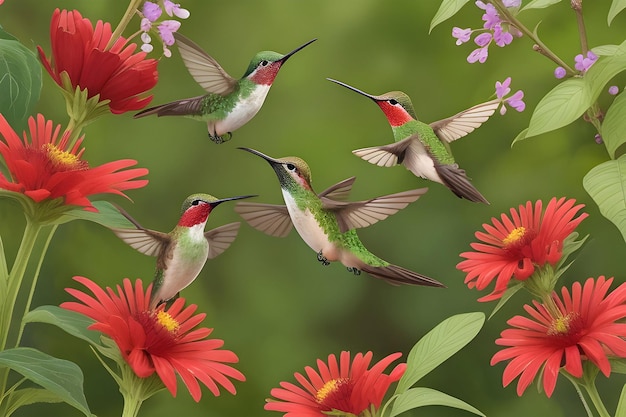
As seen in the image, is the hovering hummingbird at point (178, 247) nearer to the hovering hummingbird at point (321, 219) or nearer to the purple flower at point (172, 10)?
the hovering hummingbird at point (321, 219)

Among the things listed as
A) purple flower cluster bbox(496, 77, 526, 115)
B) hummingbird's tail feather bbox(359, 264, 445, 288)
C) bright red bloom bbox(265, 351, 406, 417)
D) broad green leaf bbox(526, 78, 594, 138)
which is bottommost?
bright red bloom bbox(265, 351, 406, 417)

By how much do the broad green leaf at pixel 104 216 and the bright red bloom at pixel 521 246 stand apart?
11.0 inches

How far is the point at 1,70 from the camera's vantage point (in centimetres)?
54

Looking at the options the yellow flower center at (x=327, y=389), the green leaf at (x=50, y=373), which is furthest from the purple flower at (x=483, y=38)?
the green leaf at (x=50, y=373)

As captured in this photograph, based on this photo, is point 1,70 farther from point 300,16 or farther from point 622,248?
point 622,248

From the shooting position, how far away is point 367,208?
0.59 m

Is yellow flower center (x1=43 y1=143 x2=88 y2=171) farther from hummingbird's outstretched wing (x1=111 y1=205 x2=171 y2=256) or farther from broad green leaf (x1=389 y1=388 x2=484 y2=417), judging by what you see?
broad green leaf (x1=389 y1=388 x2=484 y2=417)

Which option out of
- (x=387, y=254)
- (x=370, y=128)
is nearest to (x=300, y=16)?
(x=370, y=128)

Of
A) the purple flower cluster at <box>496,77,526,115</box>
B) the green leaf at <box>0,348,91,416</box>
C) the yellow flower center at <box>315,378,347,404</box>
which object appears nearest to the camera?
the green leaf at <box>0,348,91,416</box>

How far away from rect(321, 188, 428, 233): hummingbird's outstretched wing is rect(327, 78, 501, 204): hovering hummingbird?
5cm

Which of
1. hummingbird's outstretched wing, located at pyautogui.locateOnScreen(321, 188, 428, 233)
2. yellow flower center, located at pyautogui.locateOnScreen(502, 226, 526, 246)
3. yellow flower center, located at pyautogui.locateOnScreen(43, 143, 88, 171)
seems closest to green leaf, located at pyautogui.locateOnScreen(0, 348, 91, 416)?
yellow flower center, located at pyautogui.locateOnScreen(43, 143, 88, 171)

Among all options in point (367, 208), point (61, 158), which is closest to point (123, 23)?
point (61, 158)

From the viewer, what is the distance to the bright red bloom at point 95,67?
1.82ft

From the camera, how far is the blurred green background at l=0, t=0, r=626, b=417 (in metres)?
0.72
